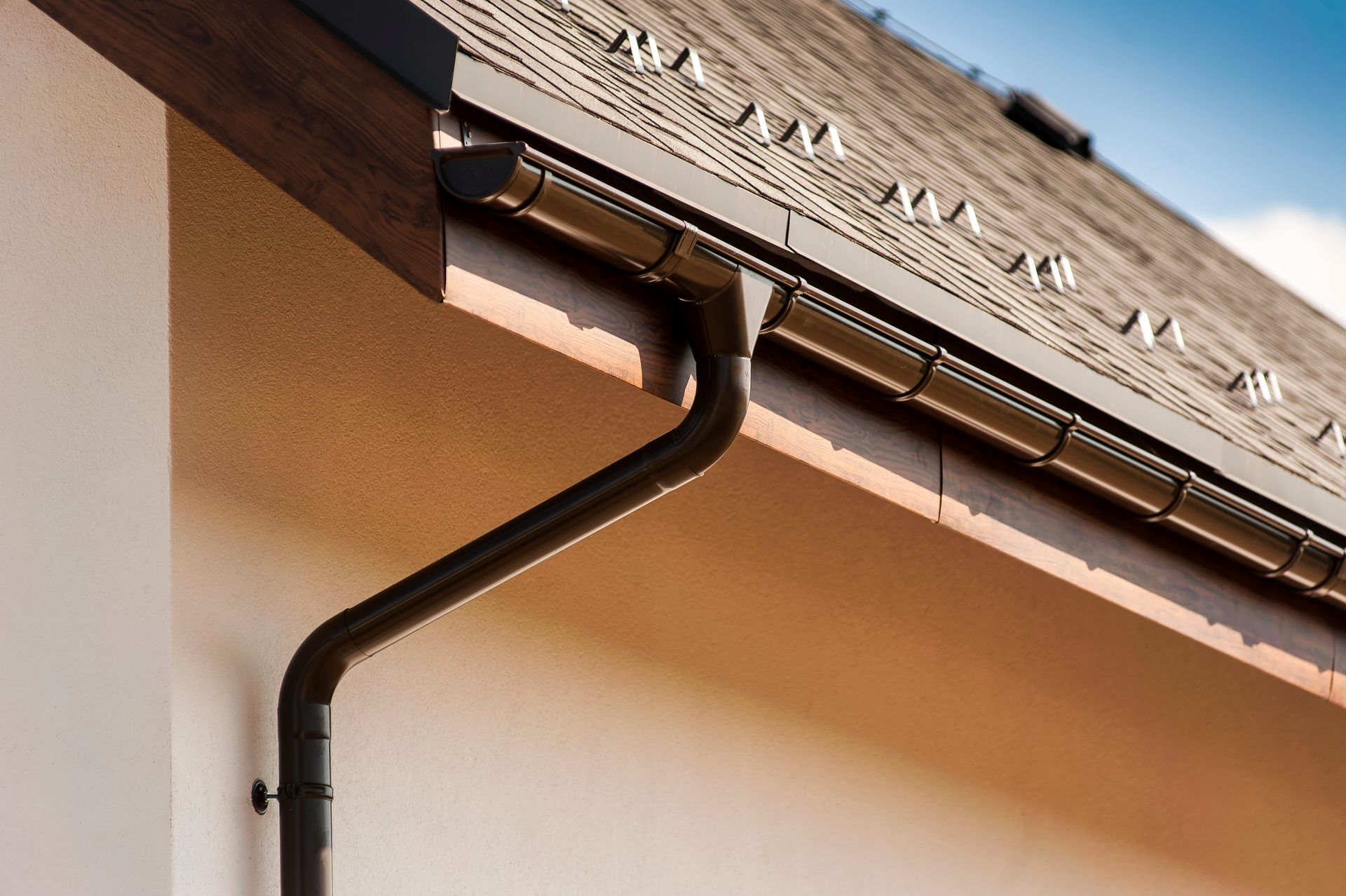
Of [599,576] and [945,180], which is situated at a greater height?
[945,180]

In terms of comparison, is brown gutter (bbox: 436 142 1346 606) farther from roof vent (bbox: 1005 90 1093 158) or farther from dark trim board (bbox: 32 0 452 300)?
roof vent (bbox: 1005 90 1093 158)

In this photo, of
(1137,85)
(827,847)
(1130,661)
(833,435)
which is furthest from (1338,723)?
(1137,85)

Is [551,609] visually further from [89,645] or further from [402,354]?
[89,645]

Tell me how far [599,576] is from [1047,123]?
5.08 m

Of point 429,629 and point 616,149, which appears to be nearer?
point 616,149

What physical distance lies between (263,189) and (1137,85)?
8.51 metres

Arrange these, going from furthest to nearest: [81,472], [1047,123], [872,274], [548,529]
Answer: [1047,123] < [872,274] < [548,529] < [81,472]

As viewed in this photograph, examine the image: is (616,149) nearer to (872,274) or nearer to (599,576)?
(872,274)

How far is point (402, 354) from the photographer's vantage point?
2.37 m

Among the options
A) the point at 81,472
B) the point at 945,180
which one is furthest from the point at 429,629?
the point at 945,180

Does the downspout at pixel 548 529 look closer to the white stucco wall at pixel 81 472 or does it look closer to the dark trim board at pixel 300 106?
the white stucco wall at pixel 81 472

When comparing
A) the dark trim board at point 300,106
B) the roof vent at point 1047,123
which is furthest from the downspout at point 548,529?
the roof vent at point 1047,123

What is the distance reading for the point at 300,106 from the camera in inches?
74.7

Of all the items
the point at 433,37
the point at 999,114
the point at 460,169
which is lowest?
Result: the point at 460,169
